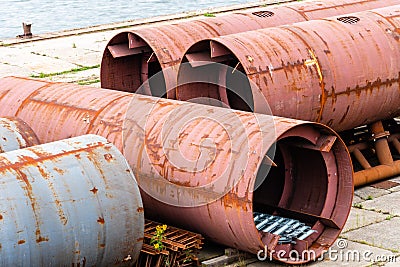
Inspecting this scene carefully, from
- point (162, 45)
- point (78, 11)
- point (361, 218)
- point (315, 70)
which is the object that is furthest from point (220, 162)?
point (78, 11)

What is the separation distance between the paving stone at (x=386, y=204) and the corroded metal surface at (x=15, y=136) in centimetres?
371

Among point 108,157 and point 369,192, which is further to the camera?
point 369,192

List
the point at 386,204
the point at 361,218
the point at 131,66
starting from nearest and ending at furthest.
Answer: the point at 361,218, the point at 386,204, the point at 131,66

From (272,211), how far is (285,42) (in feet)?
7.17

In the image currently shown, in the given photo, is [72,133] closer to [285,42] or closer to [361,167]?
[285,42]

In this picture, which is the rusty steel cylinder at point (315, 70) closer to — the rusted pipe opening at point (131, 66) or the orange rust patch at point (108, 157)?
the rusted pipe opening at point (131, 66)

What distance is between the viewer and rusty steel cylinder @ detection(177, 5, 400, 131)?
9656mm

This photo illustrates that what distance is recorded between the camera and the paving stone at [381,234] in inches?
332

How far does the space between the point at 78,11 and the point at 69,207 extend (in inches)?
1255

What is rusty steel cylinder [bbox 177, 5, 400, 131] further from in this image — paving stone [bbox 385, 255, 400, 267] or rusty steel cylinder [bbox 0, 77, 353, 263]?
paving stone [bbox 385, 255, 400, 267]

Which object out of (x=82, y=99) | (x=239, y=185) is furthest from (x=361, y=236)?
(x=82, y=99)

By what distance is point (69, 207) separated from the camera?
697cm

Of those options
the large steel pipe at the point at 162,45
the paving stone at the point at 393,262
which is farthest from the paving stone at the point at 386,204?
the large steel pipe at the point at 162,45

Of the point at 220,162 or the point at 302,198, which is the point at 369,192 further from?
the point at 220,162
